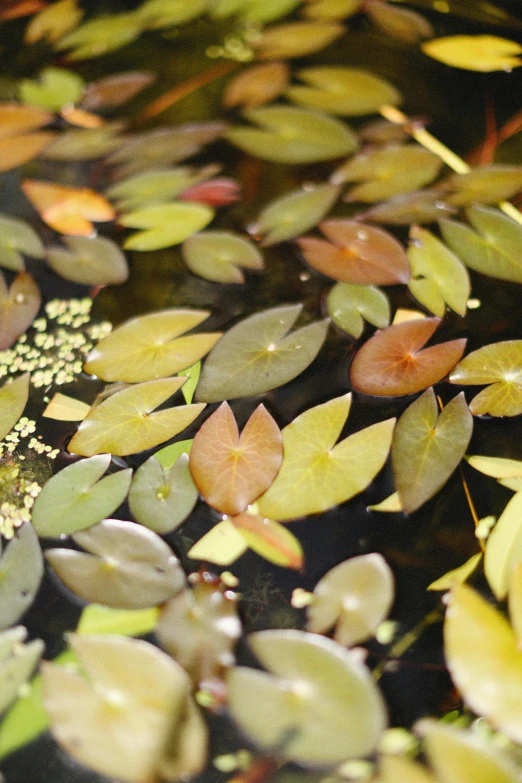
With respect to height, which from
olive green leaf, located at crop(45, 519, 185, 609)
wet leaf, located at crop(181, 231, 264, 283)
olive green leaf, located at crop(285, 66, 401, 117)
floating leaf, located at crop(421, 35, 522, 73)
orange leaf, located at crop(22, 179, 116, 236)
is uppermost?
floating leaf, located at crop(421, 35, 522, 73)

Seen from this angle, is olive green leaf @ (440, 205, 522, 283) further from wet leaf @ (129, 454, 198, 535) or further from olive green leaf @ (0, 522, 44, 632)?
olive green leaf @ (0, 522, 44, 632)

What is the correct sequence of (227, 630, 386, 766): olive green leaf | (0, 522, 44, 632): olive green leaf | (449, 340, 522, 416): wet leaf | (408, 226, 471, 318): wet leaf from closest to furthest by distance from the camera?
(227, 630, 386, 766): olive green leaf
(0, 522, 44, 632): olive green leaf
(449, 340, 522, 416): wet leaf
(408, 226, 471, 318): wet leaf

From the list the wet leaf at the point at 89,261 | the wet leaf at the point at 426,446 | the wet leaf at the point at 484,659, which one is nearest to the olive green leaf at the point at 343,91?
the wet leaf at the point at 89,261

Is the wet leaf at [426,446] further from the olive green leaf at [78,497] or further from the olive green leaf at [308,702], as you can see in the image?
the olive green leaf at [78,497]

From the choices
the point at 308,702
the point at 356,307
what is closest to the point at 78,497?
the point at 308,702

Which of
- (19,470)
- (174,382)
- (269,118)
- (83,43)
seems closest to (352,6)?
(269,118)

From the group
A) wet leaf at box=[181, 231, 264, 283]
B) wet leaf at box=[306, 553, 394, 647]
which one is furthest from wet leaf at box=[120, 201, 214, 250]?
wet leaf at box=[306, 553, 394, 647]
